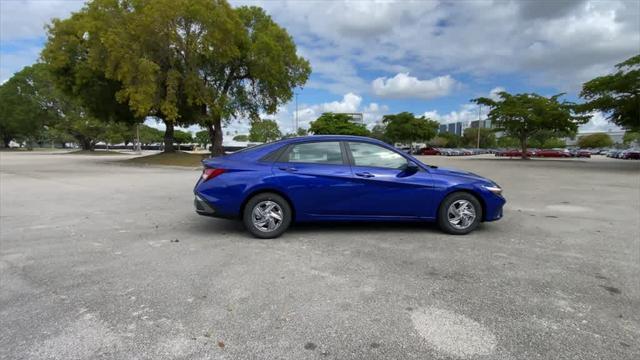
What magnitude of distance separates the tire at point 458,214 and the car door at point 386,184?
0.84 ft

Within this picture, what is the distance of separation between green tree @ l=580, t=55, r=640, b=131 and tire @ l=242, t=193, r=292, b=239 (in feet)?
84.8

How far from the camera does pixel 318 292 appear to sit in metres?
3.66

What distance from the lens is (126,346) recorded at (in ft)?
9.02

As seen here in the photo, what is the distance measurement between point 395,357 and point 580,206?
844 cm

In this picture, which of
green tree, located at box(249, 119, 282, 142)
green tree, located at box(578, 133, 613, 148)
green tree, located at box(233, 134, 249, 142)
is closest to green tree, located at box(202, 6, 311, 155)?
green tree, located at box(249, 119, 282, 142)

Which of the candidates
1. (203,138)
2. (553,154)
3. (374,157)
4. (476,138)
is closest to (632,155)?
(553,154)

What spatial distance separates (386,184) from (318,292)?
2.37 m

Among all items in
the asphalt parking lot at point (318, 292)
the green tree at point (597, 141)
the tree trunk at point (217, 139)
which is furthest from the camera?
the green tree at point (597, 141)

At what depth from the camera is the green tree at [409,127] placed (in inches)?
2611

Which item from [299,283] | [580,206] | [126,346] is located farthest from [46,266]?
[580,206]

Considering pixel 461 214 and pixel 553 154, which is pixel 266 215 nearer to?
pixel 461 214

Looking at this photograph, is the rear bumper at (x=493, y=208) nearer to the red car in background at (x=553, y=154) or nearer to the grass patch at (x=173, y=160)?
the grass patch at (x=173, y=160)

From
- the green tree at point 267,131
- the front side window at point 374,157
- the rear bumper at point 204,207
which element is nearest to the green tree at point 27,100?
the green tree at point 267,131

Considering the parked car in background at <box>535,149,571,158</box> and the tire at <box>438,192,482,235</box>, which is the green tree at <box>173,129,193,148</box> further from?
the tire at <box>438,192,482,235</box>
